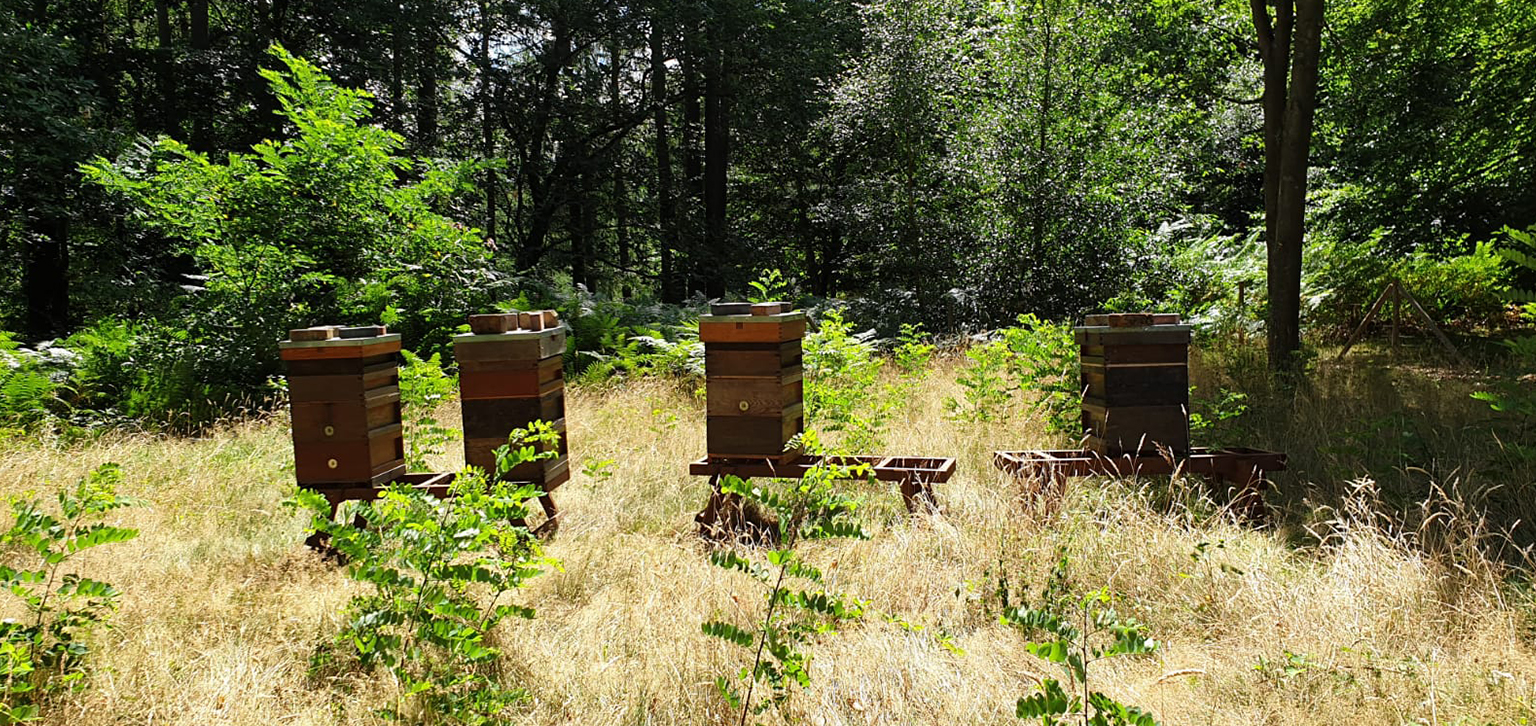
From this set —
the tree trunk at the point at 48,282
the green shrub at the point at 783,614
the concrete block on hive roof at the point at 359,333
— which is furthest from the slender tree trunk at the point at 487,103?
the green shrub at the point at 783,614

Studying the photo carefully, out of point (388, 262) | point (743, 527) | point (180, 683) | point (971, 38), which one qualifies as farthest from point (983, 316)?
point (180, 683)

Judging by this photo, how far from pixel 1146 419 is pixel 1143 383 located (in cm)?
17

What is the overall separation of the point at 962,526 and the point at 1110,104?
834 cm

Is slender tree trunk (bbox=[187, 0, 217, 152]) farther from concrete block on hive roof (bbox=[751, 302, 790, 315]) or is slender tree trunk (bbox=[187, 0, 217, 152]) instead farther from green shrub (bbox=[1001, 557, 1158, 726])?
green shrub (bbox=[1001, 557, 1158, 726])

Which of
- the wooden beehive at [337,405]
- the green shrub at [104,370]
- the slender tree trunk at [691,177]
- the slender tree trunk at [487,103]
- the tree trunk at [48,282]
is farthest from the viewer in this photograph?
the slender tree trunk at [691,177]

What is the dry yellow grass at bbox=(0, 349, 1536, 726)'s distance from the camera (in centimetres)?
225

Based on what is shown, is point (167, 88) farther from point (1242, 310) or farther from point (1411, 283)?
point (1411, 283)

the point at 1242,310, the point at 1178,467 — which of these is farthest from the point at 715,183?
the point at 1178,467

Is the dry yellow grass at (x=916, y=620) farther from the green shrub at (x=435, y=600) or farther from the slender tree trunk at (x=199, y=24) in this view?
the slender tree trunk at (x=199, y=24)

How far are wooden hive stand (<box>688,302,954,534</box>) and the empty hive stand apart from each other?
0.72m

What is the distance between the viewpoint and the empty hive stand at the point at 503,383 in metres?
3.58

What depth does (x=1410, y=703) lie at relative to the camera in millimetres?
2125

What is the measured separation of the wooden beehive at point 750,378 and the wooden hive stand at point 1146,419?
115cm

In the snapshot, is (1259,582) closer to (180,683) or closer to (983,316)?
(180,683)
